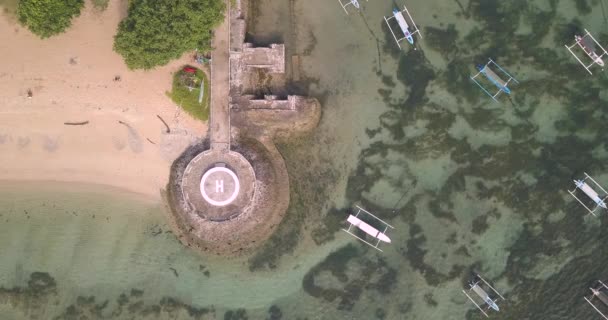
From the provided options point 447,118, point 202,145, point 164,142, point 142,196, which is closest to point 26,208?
point 142,196

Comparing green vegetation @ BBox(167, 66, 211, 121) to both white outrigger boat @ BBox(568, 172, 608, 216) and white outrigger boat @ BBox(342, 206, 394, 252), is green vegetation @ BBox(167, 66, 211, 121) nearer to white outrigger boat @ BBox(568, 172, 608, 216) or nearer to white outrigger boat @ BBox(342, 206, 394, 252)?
white outrigger boat @ BBox(342, 206, 394, 252)

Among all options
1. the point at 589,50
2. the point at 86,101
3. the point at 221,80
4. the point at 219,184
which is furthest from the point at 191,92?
the point at 589,50

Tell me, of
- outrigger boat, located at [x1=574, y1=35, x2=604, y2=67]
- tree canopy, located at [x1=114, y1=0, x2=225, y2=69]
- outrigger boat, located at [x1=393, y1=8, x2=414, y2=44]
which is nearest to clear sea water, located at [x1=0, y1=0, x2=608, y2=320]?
outrigger boat, located at [x1=574, y1=35, x2=604, y2=67]

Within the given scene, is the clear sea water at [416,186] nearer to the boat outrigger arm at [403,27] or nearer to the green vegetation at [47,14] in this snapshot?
the boat outrigger arm at [403,27]

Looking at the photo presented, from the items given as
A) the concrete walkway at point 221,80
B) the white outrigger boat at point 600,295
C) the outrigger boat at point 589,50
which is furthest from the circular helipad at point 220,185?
the white outrigger boat at point 600,295

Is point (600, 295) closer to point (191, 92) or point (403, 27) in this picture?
point (403, 27)
